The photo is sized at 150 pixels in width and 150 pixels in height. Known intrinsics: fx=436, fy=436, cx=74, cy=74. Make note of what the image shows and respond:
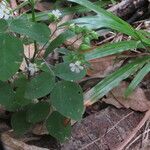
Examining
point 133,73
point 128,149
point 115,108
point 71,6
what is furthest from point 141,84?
point 71,6

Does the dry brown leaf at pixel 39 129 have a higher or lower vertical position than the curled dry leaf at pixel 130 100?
higher

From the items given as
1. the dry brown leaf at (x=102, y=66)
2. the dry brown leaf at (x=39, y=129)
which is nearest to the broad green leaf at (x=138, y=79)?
the dry brown leaf at (x=102, y=66)

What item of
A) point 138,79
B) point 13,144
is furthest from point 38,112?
point 138,79

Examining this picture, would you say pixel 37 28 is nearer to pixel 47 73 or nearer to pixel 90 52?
pixel 47 73

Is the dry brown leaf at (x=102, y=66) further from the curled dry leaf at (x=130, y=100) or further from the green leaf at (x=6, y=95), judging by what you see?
the green leaf at (x=6, y=95)

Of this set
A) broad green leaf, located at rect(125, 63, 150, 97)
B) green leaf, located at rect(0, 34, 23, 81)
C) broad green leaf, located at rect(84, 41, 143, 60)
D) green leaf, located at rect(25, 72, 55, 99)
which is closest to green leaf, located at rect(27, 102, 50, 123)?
green leaf, located at rect(25, 72, 55, 99)

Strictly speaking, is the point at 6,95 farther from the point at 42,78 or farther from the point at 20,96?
the point at 42,78
